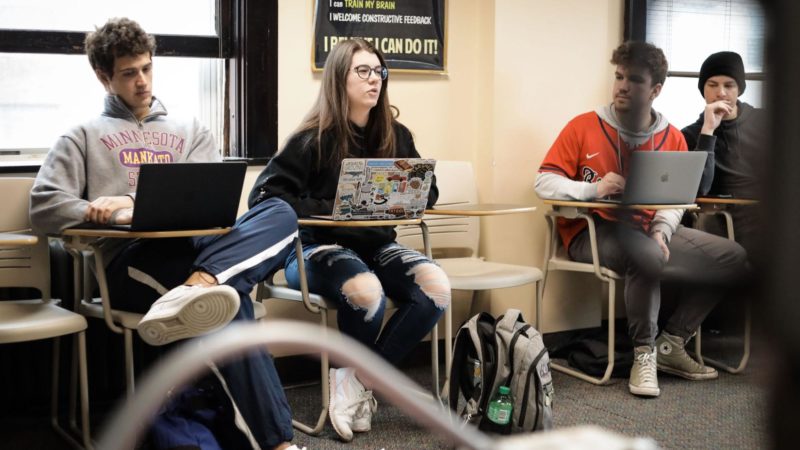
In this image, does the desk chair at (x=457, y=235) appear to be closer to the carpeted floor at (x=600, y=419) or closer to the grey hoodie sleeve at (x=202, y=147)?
the carpeted floor at (x=600, y=419)

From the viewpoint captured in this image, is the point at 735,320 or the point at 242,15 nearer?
the point at 735,320

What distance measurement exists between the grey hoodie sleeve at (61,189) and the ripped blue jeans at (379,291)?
636 mm

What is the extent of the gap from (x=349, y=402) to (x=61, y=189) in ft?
3.14

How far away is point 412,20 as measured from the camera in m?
3.27

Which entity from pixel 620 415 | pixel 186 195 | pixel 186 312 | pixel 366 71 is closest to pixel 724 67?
pixel 186 312

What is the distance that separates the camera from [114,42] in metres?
2.46

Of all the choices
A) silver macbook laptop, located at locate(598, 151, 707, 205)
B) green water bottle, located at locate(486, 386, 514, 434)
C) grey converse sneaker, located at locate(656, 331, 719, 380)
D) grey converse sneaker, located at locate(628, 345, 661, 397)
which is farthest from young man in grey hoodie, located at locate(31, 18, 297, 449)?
silver macbook laptop, located at locate(598, 151, 707, 205)

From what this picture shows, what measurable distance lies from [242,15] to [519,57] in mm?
1064

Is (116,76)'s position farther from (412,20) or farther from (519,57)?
(519,57)

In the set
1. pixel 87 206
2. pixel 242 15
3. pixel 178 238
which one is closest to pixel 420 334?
pixel 178 238

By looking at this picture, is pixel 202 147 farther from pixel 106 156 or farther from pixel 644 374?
pixel 644 374

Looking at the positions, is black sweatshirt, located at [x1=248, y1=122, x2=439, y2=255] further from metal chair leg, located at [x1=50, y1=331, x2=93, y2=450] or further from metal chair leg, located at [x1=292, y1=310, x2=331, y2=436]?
metal chair leg, located at [x1=50, y1=331, x2=93, y2=450]

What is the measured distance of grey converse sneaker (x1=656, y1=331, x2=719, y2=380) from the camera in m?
3.23

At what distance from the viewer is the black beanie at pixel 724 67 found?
0.70ft
